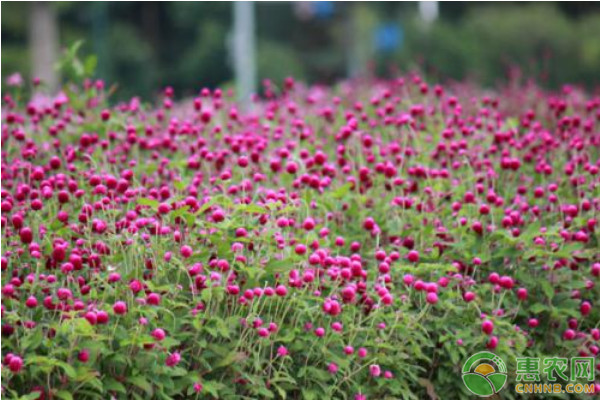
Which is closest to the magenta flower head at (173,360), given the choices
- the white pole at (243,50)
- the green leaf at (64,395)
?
the green leaf at (64,395)

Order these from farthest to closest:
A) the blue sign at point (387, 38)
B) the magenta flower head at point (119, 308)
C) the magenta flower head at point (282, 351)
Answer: the blue sign at point (387, 38), the magenta flower head at point (282, 351), the magenta flower head at point (119, 308)

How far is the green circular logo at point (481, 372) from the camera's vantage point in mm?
3375

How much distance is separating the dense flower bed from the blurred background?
59.3 ft

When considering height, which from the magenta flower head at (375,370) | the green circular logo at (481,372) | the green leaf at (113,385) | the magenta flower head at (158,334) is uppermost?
the magenta flower head at (158,334)

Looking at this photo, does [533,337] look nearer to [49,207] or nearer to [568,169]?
[568,169]

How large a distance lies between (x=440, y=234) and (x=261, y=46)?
21.8 m

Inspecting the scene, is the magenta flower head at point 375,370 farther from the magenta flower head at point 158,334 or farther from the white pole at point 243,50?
the white pole at point 243,50

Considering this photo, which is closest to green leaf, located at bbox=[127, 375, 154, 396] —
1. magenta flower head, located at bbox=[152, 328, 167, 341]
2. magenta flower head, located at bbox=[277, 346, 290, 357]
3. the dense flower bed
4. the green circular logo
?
the dense flower bed

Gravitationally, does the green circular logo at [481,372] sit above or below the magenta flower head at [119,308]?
below

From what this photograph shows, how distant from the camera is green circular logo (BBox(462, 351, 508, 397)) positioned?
3.38 metres

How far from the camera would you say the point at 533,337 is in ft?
12.2

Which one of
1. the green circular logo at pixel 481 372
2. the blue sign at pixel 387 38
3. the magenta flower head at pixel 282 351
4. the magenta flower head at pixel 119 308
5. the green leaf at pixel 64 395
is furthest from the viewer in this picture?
the blue sign at pixel 387 38

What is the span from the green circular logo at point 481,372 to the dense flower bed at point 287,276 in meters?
0.04

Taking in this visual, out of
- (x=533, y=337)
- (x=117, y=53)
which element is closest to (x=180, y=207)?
(x=533, y=337)
